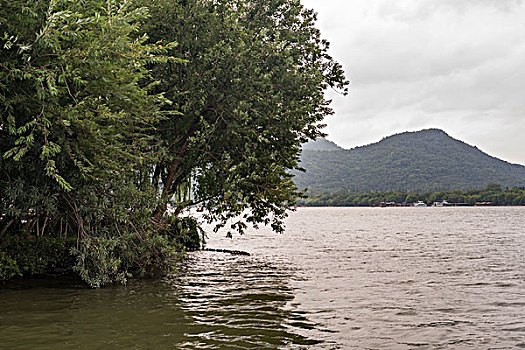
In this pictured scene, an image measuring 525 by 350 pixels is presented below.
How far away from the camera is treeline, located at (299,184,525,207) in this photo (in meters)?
179

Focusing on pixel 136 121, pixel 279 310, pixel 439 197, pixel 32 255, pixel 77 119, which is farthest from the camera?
pixel 439 197

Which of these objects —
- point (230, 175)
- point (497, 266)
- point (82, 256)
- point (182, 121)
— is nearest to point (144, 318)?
point (82, 256)

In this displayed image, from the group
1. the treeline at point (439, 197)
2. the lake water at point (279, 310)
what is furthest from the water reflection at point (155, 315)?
the treeline at point (439, 197)

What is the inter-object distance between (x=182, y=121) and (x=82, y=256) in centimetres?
784

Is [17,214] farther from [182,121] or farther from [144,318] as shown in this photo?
[182,121]

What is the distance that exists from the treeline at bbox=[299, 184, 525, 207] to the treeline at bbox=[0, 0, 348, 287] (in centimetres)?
15348

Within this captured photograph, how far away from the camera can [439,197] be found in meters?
180

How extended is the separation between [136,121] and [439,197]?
583ft

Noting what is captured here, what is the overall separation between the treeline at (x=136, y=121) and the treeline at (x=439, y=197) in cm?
15348

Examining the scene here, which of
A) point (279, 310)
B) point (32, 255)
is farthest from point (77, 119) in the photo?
point (279, 310)

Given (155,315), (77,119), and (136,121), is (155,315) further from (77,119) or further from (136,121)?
(136,121)

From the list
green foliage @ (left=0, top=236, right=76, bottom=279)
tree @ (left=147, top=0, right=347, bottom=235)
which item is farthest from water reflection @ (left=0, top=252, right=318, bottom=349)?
tree @ (left=147, top=0, right=347, bottom=235)

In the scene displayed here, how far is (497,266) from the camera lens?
23312 mm

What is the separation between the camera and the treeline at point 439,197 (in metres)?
179
